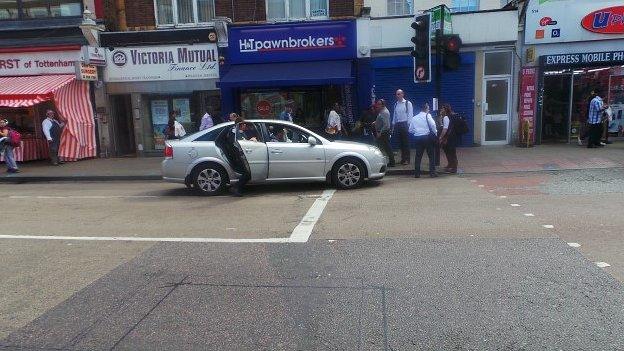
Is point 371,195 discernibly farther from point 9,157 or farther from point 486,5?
point 9,157

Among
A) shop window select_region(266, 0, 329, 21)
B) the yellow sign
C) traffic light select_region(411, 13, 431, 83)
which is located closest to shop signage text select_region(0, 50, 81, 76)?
the yellow sign

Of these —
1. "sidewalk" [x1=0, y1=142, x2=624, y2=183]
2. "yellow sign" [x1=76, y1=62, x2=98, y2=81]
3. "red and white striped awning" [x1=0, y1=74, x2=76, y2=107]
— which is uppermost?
"yellow sign" [x1=76, y1=62, x2=98, y2=81]

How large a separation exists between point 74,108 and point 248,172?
964cm

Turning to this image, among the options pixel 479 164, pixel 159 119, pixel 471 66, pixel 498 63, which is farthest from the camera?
pixel 159 119

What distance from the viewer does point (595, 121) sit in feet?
49.8

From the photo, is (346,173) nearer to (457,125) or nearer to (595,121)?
(457,125)

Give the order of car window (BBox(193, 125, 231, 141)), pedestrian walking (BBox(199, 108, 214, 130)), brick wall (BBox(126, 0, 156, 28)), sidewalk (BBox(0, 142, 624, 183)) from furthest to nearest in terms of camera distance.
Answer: brick wall (BBox(126, 0, 156, 28)) → pedestrian walking (BBox(199, 108, 214, 130)) → sidewalk (BBox(0, 142, 624, 183)) → car window (BBox(193, 125, 231, 141))

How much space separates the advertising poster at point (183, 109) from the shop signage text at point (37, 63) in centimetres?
347

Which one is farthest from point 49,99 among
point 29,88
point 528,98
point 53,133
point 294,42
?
point 528,98

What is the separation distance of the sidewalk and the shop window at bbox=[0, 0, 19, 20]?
5.28 meters

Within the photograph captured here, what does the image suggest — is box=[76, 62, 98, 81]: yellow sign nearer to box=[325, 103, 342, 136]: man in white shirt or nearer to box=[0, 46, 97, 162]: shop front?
box=[0, 46, 97, 162]: shop front

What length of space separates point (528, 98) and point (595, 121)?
208 centimetres

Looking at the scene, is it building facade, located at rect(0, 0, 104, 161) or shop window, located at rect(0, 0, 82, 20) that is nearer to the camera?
building facade, located at rect(0, 0, 104, 161)

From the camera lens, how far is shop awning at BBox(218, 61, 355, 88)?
1543 centimetres
